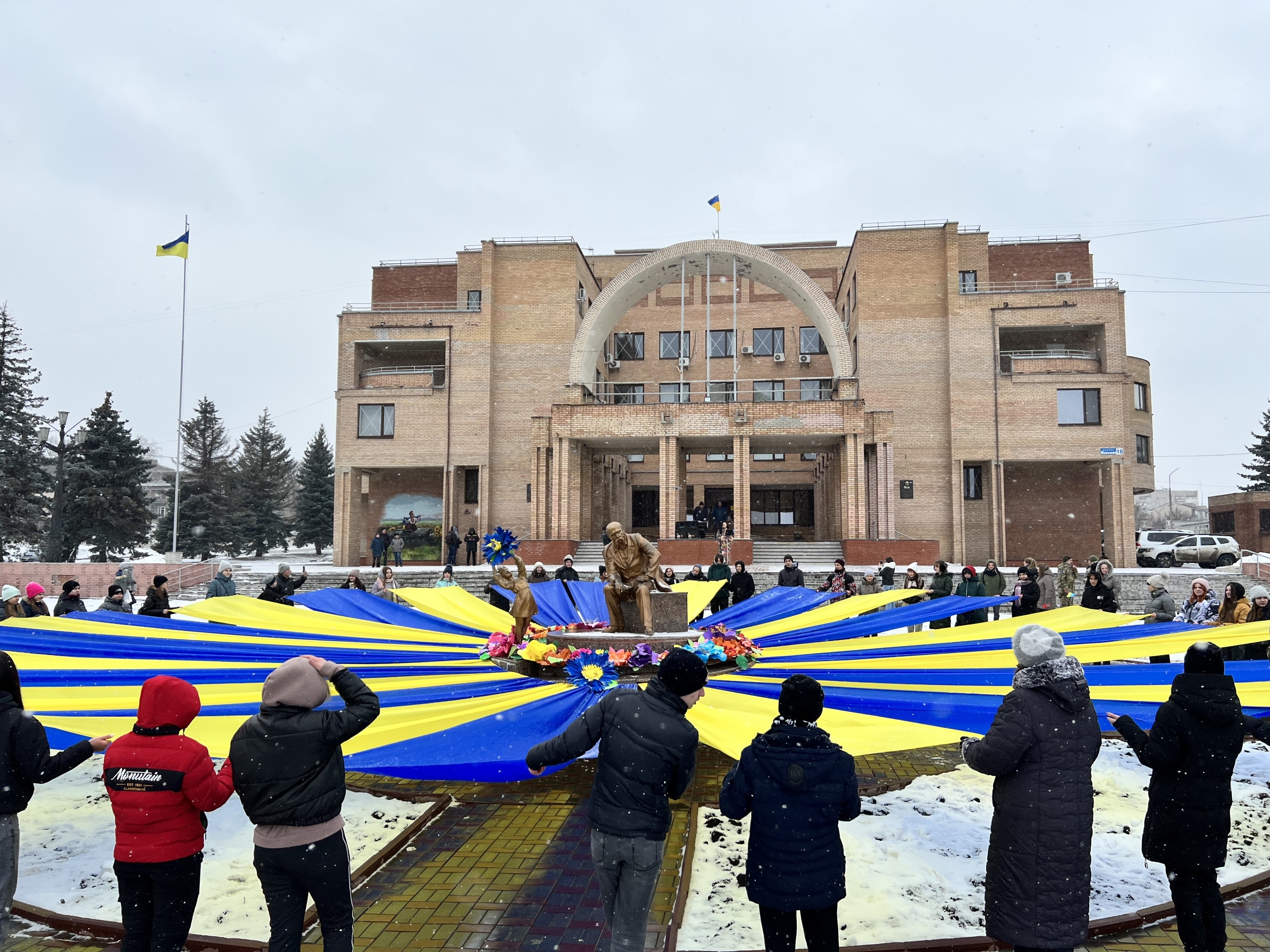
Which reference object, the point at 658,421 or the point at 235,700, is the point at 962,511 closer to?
the point at 658,421

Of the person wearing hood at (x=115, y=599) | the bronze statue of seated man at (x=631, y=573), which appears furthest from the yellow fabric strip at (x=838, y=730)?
the person wearing hood at (x=115, y=599)

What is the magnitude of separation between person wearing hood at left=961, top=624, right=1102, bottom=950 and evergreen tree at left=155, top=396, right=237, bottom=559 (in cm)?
4511

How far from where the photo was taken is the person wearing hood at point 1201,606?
31.5 ft

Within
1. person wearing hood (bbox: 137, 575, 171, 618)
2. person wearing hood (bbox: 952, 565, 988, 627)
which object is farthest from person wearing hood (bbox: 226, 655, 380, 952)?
person wearing hood (bbox: 952, 565, 988, 627)

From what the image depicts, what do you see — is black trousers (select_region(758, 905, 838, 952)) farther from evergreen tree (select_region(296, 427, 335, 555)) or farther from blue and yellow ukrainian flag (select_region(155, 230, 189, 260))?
evergreen tree (select_region(296, 427, 335, 555))

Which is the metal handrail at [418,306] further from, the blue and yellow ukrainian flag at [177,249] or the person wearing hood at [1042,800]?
the person wearing hood at [1042,800]

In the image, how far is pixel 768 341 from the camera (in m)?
41.4

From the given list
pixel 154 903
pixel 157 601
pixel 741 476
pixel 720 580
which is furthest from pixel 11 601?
pixel 741 476

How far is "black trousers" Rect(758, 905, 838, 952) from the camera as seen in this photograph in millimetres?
3324

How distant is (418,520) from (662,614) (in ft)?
96.0

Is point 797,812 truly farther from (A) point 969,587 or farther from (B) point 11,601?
(A) point 969,587

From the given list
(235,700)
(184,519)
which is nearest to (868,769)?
(235,700)

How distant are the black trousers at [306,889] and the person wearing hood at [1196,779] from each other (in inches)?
139

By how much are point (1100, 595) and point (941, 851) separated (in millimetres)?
8091
